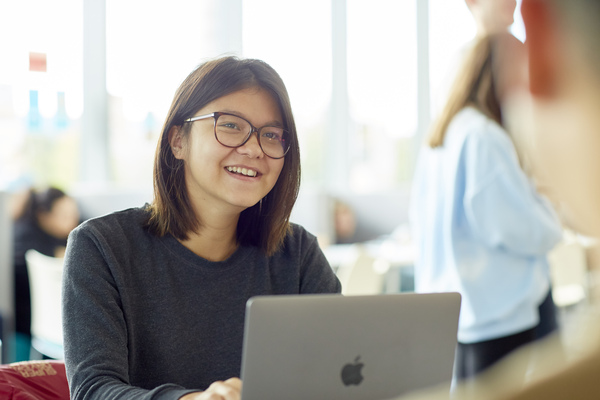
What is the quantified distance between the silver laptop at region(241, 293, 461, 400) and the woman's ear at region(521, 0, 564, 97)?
1.97ft

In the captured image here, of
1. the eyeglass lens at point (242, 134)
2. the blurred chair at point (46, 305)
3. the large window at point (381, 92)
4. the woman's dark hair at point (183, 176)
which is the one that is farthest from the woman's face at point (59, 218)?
the large window at point (381, 92)

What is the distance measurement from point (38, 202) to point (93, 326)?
301cm

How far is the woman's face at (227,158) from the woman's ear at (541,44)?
1.17 m

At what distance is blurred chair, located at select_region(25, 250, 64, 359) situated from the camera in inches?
108

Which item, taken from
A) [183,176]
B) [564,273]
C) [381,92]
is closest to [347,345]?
[183,176]

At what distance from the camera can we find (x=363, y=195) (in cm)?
606

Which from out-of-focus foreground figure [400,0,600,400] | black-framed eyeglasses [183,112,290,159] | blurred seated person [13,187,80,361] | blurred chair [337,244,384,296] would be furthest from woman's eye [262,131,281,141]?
blurred seated person [13,187,80,361]

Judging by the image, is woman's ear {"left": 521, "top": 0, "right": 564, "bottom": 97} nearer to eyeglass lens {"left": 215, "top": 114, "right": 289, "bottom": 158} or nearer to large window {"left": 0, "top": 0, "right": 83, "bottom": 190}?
eyeglass lens {"left": 215, "top": 114, "right": 289, "bottom": 158}

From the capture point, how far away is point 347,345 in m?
0.89

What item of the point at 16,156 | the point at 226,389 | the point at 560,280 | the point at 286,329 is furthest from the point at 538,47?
the point at 16,156

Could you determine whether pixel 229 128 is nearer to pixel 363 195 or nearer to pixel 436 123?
pixel 436 123

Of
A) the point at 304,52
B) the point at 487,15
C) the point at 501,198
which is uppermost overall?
the point at 304,52

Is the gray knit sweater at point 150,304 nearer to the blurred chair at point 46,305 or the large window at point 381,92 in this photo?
the blurred chair at point 46,305

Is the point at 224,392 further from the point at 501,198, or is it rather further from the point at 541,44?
the point at 501,198
